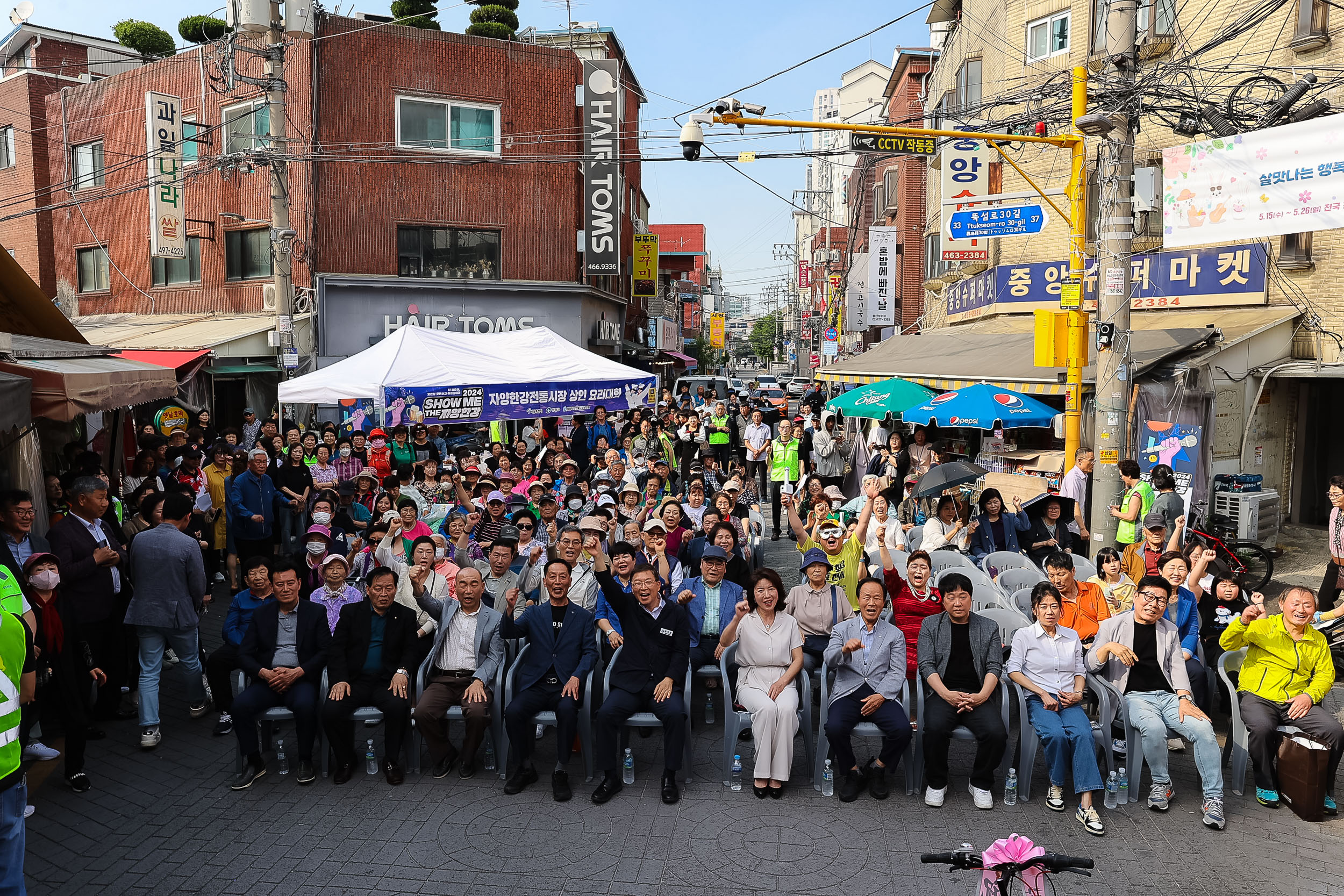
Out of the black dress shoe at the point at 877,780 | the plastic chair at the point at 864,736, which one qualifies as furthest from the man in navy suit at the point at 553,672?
the black dress shoe at the point at 877,780

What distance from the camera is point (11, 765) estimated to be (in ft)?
12.6

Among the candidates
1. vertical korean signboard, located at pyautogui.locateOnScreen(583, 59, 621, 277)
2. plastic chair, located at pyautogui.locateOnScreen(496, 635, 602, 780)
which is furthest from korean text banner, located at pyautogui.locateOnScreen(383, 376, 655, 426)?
vertical korean signboard, located at pyautogui.locateOnScreen(583, 59, 621, 277)

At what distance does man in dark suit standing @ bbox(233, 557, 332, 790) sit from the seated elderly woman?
4.79 meters

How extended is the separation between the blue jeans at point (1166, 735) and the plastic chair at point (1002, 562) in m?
2.66

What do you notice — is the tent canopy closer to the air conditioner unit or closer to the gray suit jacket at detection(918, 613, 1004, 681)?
the air conditioner unit

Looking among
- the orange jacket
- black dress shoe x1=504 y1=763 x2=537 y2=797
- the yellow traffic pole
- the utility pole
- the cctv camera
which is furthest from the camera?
the cctv camera

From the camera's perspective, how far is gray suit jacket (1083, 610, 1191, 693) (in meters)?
6.02

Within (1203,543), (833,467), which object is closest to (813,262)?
(833,467)

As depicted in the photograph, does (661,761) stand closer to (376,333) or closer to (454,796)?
(454,796)

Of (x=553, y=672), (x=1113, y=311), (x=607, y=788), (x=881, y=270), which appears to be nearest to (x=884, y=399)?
(x=1113, y=311)

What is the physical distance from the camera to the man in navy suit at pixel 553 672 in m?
6.05

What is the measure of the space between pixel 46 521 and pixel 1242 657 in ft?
31.2

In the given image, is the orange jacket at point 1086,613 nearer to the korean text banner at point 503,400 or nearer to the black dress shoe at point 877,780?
the black dress shoe at point 877,780

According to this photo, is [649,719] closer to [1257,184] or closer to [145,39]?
[1257,184]
